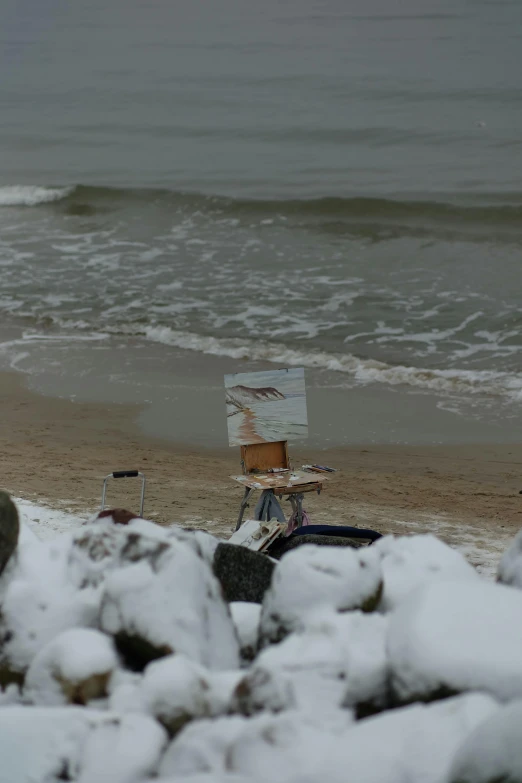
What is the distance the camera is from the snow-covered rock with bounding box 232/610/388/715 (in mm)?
2896

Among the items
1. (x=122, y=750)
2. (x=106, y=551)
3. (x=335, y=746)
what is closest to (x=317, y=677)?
(x=335, y=746)

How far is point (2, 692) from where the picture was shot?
342cm

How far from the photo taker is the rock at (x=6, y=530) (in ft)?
12.5

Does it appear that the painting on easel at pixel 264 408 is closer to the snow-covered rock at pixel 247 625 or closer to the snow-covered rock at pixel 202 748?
the snow-covered rock at pixel 247 625

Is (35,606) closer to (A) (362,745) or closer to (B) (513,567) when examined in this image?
(A) (362,745)

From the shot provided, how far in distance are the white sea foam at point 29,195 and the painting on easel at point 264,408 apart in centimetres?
1545

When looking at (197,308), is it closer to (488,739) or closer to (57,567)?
(57,567)

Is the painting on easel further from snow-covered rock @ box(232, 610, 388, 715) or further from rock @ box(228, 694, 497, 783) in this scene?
rock @ box(228, 694, 497, 783)

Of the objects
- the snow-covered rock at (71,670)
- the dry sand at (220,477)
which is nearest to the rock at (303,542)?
the dry sand at (220,477)

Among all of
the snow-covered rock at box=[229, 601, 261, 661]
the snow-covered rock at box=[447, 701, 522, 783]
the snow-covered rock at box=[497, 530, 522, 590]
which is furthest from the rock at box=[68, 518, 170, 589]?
the snow-covered rock at box=[447, 701, 522, 783]

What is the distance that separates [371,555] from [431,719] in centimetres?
90

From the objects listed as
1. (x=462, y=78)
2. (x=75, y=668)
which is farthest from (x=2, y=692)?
(x=462, y=78)

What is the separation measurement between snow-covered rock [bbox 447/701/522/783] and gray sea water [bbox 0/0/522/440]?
8.64 metres

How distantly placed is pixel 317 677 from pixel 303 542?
3.29 metres
